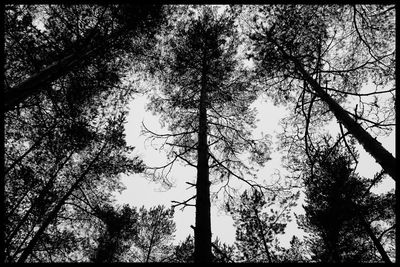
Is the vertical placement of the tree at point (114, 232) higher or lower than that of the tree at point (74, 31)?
lower

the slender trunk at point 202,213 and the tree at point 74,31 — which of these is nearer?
the slender trunk at point 202,213

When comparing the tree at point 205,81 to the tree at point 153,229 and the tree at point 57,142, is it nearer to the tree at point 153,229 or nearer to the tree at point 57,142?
the tree at point 57,142

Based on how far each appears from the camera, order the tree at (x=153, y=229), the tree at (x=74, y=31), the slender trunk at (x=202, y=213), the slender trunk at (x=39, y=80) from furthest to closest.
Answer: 1. the tree at (x=153, y=229)
2. the tree at (x=74, y=31)
3. the slender trunk at (x=39, y=80)
4. the slender trunk at (x=202, y=213)

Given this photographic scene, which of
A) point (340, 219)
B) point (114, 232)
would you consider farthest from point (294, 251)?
point (114, 232)

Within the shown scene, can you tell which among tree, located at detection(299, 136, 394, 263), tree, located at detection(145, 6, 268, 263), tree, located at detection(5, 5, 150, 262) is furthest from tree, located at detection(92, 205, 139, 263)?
tree, located at detection(299, 136, 394, 263)

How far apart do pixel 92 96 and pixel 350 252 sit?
40.0 feet

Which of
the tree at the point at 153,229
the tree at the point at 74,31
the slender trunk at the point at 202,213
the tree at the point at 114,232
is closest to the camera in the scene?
the slender trunk at the point at 202,213

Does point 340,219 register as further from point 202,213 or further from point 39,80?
point 39,80

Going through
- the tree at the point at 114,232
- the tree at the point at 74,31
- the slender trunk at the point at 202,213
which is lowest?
the slender trunk at the point at 202,213

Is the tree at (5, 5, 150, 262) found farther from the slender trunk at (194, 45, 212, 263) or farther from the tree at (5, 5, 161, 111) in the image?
the slender trunk at (194, 45, 212, 263)

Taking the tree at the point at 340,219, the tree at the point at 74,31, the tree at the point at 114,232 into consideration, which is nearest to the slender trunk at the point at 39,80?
the tree at the point at 74,31

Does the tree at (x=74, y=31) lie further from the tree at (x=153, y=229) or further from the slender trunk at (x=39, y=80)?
the tree at (x=153, y=229)

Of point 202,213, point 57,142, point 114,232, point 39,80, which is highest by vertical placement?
point 57,142
